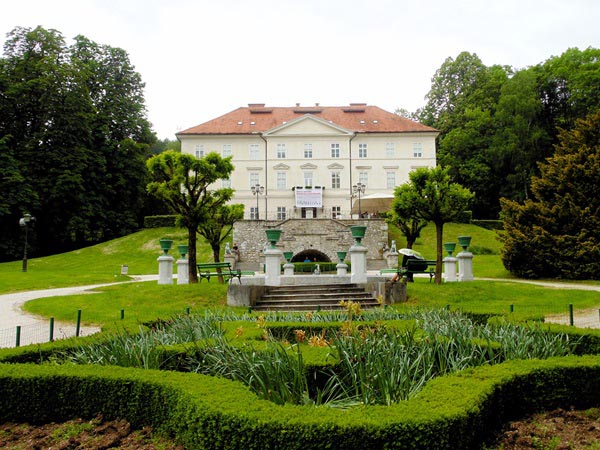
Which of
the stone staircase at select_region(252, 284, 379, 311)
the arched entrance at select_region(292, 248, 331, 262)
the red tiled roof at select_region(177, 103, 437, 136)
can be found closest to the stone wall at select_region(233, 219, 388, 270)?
the arched entrance at select_region(292, 248, 331, 262)

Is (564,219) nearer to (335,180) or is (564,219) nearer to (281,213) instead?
(335,180)

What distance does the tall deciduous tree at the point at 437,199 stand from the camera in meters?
16.6

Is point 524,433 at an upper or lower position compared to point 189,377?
lower

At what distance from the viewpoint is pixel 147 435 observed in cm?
398

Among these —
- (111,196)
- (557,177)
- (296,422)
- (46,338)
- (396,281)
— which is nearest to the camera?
(296,422)

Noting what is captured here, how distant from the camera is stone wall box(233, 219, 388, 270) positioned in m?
35.9

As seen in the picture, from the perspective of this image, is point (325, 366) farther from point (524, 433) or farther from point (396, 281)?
point (396, 281)

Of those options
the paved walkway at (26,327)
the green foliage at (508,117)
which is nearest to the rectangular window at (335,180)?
the green foliage at (508,117)

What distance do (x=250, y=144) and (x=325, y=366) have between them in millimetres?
44660

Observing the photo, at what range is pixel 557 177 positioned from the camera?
2169 centimetres

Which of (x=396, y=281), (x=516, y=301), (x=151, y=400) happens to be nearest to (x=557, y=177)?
(x=516, y=301)

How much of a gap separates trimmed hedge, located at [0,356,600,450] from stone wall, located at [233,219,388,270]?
31071mm

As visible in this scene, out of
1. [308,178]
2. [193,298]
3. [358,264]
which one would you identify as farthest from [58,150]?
[358,264]

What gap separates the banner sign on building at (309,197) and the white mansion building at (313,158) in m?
0.82
